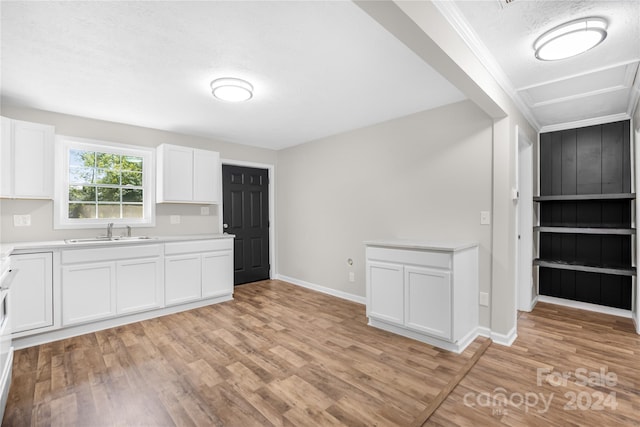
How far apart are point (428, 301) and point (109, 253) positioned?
3.32 m

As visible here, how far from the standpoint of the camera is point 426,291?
2656 millimetres

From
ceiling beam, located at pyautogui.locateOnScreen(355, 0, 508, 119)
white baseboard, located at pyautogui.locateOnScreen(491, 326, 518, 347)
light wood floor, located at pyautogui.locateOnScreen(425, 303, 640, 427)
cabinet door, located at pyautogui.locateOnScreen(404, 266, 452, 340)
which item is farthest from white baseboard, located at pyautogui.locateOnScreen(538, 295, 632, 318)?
ceiling beam, located at pyautogui.locateOnScreen(355, 0, 508, 119)

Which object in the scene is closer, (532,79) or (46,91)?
(532,79)

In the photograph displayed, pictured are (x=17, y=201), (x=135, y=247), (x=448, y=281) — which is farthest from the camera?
(x=135, y=247)

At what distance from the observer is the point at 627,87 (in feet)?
8.74

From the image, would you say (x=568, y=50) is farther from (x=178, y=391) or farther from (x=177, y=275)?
(x=177, y=275)

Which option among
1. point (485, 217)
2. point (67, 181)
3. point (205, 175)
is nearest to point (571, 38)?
point (485, 217)

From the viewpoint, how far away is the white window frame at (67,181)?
3.34 meters

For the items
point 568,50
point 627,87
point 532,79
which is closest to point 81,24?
point 568,50

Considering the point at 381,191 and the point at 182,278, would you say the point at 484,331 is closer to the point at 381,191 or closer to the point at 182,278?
the point at 381,191

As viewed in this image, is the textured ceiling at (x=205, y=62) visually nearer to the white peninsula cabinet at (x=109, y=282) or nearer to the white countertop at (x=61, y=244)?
the white countertop at (x=61, y=244)

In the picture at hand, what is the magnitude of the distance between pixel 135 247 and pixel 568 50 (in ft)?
14.1

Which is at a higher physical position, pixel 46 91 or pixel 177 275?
pixel 46 91

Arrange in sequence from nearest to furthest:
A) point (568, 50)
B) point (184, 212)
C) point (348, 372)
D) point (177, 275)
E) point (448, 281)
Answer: point (568, 50), point (348, 372), point (448, 281), point (177, 275), point (184, 212)
